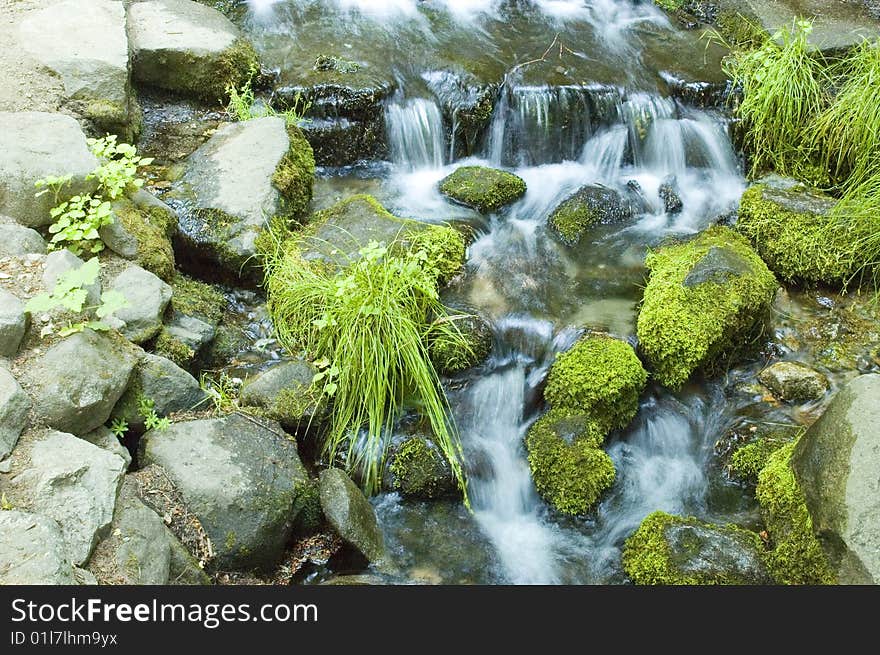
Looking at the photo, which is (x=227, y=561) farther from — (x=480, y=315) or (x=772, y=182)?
(x=772, y=182)

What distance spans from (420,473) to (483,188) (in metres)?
2.75

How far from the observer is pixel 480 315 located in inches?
208

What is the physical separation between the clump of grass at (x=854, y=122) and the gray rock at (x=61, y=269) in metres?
5.73

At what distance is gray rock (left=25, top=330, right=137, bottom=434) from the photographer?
12.0ft

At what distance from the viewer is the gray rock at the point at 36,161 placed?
4.56 m

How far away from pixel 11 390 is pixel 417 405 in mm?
2254

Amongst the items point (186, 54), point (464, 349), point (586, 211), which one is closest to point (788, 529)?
point (464, 349)

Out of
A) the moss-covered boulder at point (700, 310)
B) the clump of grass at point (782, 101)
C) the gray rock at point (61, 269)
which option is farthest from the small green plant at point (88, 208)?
the clump of grass at point (782, 101)

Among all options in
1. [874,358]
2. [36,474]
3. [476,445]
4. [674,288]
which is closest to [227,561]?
[36,474]

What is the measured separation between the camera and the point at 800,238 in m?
5.93

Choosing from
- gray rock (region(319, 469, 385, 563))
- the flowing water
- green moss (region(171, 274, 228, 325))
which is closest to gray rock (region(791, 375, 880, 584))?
the flowing water

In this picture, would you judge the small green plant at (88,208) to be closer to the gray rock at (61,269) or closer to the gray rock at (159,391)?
the gray rock at (61,269)

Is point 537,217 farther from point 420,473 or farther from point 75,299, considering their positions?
point 75,299

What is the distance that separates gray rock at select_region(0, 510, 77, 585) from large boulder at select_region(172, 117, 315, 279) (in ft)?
8.51
